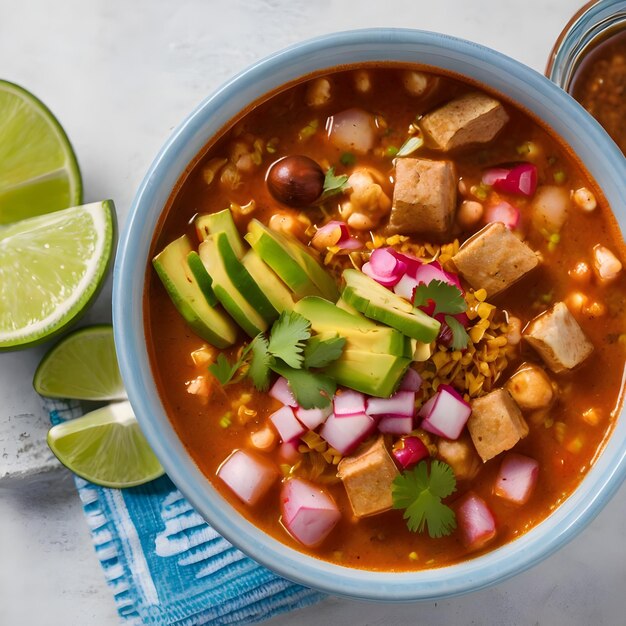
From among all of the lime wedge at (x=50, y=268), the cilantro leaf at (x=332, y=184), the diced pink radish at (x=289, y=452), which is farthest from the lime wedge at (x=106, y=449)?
the cilantro leaf at (x=332, y=184)

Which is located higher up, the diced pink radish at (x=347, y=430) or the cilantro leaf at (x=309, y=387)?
the cilantro leaf at (x=309, y=387)

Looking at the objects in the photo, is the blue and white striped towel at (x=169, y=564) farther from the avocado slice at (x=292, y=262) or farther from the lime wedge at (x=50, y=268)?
the avocado slice at (x=292, y=262)

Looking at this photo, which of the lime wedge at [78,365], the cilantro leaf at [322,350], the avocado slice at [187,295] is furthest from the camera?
the lime wedge at [78,365]

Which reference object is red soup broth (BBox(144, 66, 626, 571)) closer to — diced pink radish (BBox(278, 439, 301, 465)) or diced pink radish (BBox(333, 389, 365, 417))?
diced pink radish (BBox(278, 439, 301, 465))

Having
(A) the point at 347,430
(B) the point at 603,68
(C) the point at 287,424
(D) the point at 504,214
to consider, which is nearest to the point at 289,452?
(C) the point at 287,424

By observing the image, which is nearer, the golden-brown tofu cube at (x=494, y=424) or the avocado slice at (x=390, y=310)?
the avocado slice at (x=390, y=310)

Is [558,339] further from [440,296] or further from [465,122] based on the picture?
[465,122]
